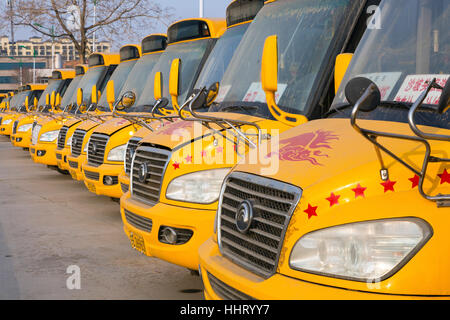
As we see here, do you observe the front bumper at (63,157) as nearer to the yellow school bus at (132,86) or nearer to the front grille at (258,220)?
the yellow school bus at (132,86)

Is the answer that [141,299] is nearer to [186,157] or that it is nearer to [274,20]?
[186,157]

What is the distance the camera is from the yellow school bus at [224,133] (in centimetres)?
507

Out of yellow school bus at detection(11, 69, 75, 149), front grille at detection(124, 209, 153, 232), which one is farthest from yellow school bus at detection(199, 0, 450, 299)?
yellow school bus at detection(11, 69, 75, 149)

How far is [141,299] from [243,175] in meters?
2.16

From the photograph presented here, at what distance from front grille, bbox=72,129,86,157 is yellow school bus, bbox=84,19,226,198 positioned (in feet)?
3.99

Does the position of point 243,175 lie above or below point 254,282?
above

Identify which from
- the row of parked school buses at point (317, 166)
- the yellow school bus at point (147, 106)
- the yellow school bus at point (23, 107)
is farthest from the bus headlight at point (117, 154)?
the yellow school bus at point (23, 107)

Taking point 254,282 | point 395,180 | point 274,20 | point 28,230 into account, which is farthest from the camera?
point 28,230

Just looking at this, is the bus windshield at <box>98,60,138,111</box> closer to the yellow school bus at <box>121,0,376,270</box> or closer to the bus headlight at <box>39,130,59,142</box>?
the bus headlight at <box>39,130,59,142</box>

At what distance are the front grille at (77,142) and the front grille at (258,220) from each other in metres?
7.35

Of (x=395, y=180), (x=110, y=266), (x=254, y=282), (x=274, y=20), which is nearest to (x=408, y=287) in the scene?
(x=395, y=180)

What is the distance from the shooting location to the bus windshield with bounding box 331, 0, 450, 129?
350 centimetres
